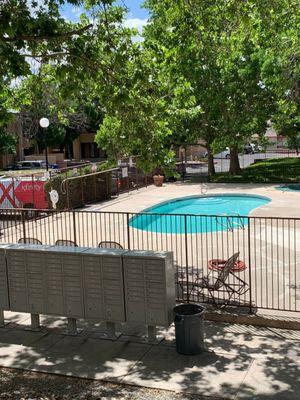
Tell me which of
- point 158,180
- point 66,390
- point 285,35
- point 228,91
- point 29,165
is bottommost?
point 66,390

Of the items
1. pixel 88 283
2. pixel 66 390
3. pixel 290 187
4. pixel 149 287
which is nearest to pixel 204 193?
pixel 290 187

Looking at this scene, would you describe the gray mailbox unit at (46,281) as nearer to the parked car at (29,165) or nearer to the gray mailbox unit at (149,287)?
the gray mailbox unit at (149,287)

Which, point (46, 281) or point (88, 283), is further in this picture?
point (46, 281)

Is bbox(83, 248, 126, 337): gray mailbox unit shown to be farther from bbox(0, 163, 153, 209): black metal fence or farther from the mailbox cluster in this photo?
bbox(0, 163, 153, 209): black metal fence

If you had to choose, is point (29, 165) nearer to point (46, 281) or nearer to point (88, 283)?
point (46, 281)

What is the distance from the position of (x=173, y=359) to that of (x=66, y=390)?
5.84 feet

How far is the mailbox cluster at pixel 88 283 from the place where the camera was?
870 cm

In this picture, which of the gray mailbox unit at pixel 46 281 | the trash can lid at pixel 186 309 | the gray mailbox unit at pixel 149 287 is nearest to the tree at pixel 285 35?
the gray mailbox unit at pixel 149 287

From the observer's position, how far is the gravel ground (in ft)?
23.4

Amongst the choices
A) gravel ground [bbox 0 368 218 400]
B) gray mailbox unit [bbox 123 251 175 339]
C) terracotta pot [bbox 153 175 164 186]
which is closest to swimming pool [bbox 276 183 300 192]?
terracotta pot [bbox 153 175 164 186]

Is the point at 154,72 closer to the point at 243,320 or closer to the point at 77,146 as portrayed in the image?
the point at 243,320

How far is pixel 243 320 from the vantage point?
9586mm

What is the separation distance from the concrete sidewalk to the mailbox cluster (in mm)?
451

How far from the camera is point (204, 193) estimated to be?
95.2 ft
